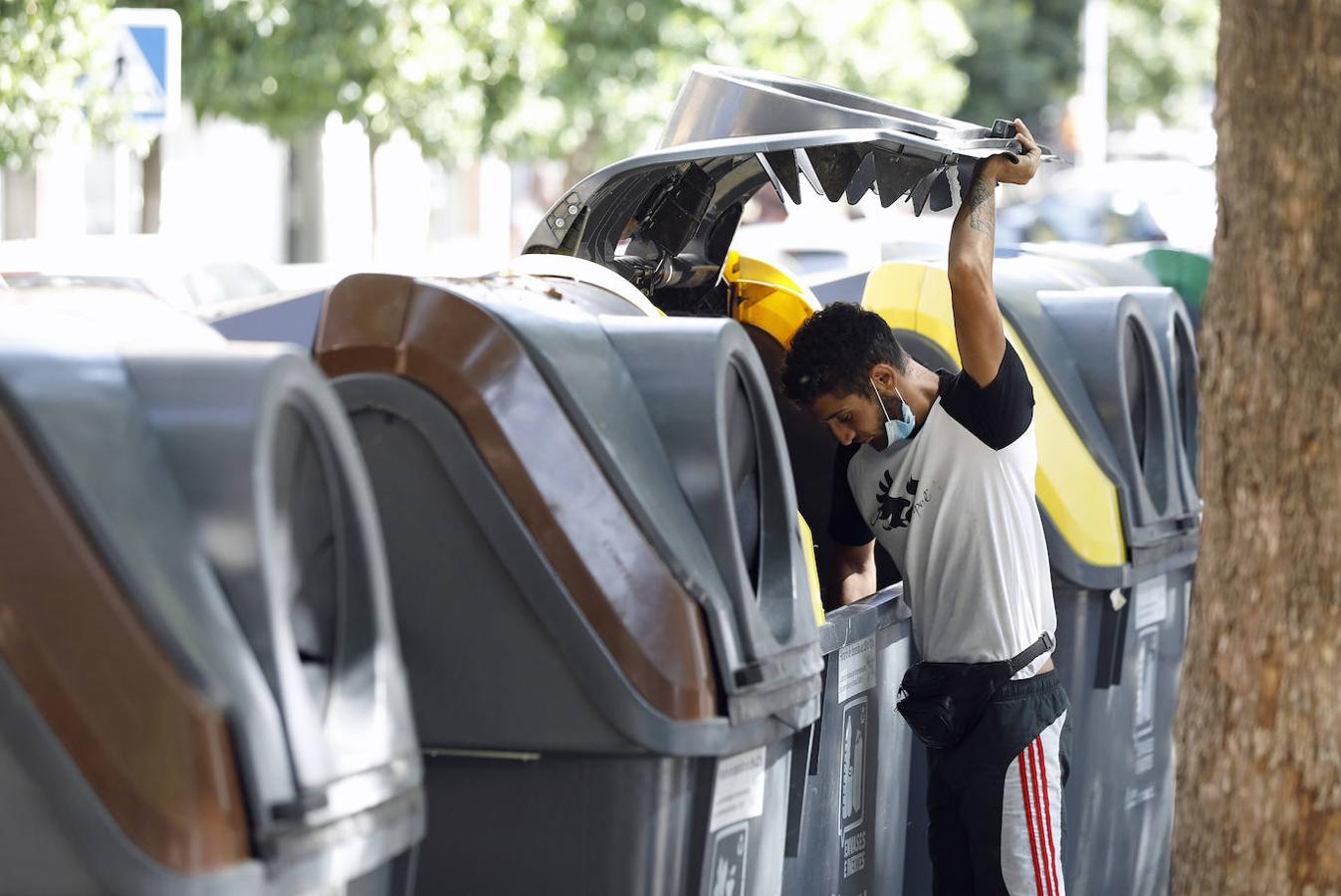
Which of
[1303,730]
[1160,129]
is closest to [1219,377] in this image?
[1303,730]

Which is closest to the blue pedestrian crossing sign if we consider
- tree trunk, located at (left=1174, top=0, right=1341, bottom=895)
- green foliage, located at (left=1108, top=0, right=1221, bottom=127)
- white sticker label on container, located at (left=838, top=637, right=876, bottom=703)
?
white sticker label on container, located at (left=838, top=637, right=876, bottom=703)

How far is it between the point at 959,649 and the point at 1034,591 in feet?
0.65

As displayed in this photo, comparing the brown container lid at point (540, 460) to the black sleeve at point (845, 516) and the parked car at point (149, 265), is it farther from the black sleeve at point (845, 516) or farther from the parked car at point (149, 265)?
the parked car at point (149, 265)

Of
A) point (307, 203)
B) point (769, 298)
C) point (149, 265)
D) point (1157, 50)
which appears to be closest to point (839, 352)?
point (769, 298)

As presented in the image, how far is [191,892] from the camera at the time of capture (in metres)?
2.04

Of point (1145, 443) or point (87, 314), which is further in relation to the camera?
point (1145, 443)

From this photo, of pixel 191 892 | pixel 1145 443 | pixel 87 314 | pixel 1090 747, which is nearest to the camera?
pixel 191 892

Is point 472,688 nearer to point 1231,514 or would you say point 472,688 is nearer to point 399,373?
point 399,373

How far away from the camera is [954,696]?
3920mm

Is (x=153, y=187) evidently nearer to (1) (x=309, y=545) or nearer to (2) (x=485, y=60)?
(2) (x=485, y=60)

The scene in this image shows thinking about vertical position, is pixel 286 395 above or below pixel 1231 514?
above

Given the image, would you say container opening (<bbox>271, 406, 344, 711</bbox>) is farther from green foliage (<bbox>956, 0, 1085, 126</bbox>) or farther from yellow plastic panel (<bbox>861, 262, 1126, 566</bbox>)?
green foliage (<bbox>956, 0, 1085, 126</bbox>)

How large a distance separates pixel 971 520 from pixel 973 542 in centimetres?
4

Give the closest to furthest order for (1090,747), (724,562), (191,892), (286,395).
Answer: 1. (191,892)
2. (286,395)
3. (724,562)
4. (1090,747)
